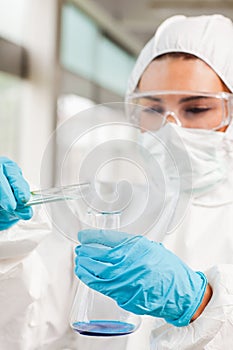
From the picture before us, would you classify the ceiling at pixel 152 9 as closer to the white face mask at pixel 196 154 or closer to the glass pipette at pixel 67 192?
the white face mask at pixel 196 154

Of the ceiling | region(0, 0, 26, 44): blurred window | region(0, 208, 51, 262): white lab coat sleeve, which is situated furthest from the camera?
the ceiling

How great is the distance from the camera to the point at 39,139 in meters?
4.67

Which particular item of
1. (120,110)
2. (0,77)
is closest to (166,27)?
(120,110)

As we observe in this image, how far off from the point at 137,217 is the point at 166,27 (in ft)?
3.09

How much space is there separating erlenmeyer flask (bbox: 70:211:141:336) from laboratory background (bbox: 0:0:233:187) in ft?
7.75

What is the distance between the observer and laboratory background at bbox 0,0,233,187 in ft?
14.1

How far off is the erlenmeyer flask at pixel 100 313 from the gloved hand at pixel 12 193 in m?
0.19

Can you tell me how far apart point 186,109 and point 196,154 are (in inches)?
5.3

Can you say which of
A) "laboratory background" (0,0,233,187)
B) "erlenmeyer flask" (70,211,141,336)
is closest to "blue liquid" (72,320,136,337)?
"erlenmeyer flask" (70,211,141,336)

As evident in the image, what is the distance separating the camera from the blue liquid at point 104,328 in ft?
3.94

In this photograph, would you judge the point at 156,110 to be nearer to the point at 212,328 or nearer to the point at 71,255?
the point at 71,255

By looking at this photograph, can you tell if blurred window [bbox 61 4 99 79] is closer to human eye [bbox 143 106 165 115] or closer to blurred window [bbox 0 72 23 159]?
blurred window [bbox 0 72 23 159]

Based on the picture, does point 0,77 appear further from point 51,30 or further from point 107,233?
point 107,233

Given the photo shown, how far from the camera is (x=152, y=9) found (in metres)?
5.45
